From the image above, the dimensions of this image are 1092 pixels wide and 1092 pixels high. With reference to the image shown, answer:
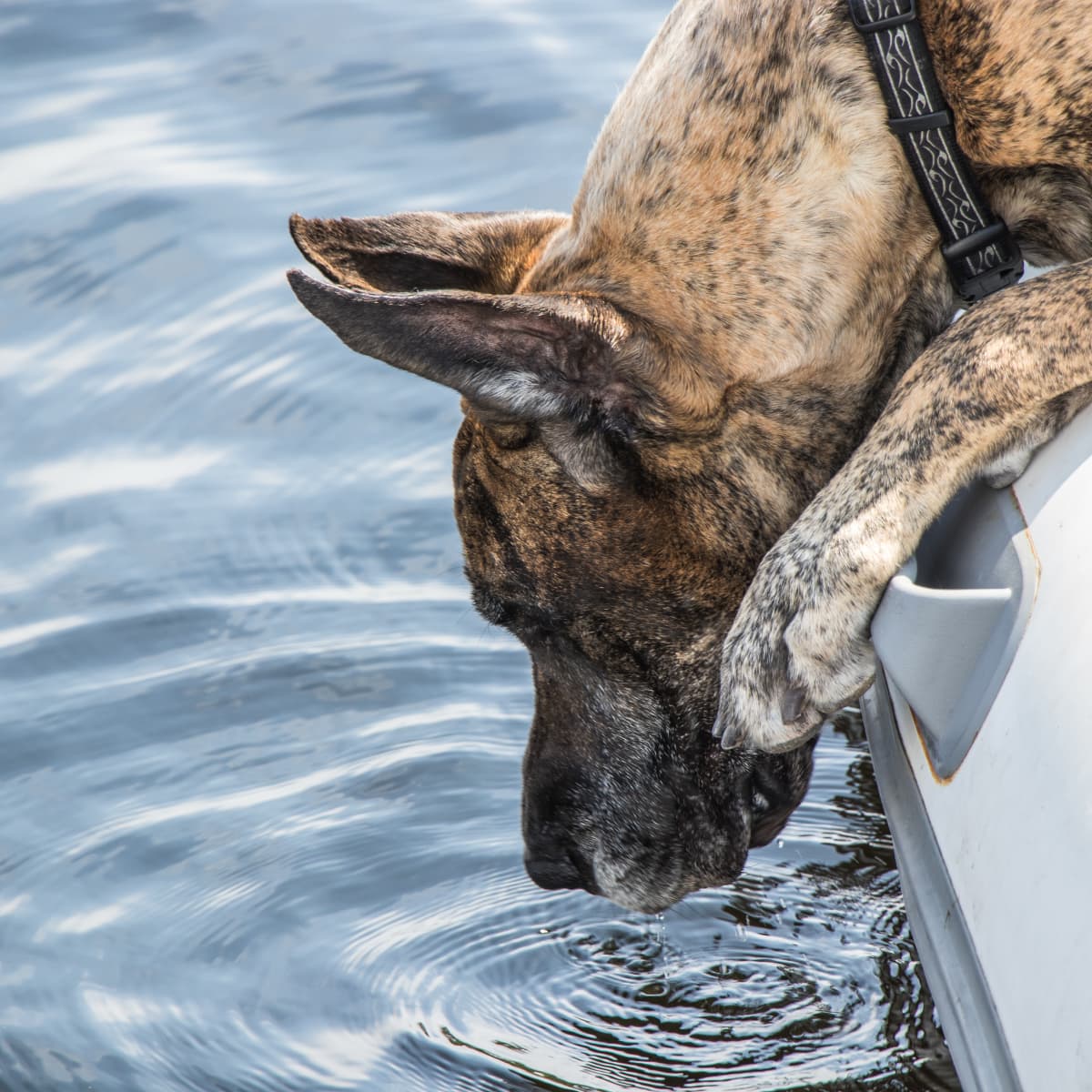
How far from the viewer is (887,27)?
239cm

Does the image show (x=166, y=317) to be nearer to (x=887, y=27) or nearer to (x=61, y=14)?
(x=61, y=14)

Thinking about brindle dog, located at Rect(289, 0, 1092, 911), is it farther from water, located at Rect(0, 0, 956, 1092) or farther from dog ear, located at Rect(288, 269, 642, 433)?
water, located at Rect(0, 0, 956, 1092)

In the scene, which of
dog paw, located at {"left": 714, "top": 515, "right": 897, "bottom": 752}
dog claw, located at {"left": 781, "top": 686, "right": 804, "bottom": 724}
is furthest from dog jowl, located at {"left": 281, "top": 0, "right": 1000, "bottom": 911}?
dog claw, located at {"left": 781, "top": 686, "right": 804, "bottom": 724}

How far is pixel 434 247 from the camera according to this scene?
3.03 meters

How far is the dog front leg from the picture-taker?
2.27m

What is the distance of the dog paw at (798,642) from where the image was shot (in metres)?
2.31

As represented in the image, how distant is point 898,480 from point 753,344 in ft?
1.16

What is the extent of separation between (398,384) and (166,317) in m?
0.92

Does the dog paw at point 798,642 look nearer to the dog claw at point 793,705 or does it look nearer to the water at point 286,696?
the dog claw at point 793,705

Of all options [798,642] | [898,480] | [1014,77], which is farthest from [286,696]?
[1014,77]

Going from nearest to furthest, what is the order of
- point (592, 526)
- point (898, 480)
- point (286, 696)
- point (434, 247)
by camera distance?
1. point (898, 480)
2. point (592, 526)
3. point (434, 247)
4. point (286, 696)

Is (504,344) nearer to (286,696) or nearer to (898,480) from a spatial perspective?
(898,480)

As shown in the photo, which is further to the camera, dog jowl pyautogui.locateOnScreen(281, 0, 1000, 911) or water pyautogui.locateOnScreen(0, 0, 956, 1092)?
water pyautogui.locateOnScreen(0, 0, 956, 1092)

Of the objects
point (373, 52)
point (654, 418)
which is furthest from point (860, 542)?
point (373, 52)
